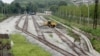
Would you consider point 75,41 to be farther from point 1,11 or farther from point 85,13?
point 1,11

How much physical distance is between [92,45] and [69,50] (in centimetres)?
319

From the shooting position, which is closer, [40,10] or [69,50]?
[69,50]

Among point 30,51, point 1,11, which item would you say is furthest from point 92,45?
point 1,11

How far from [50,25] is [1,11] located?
6542cm

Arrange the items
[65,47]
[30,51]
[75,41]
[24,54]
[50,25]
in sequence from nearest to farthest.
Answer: [24,54]
[30,51]
[65,47]
[75,41]
[50,25]

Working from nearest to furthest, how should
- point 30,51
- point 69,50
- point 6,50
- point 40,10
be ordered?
point 30,51
point 6,50
point 69,50
point 40,10

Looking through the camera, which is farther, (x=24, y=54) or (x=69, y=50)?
(x=69, y=50)

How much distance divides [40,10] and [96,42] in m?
151

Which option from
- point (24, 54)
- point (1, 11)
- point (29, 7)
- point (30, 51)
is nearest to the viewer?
point (24, 54)

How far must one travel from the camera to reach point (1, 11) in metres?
116

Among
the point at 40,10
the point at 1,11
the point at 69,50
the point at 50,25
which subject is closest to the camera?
the point at 69,50

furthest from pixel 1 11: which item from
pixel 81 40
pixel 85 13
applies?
pixel 81 40

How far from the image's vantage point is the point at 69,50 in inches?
1038

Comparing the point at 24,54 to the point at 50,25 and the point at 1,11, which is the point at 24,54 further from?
the point at 1,11
